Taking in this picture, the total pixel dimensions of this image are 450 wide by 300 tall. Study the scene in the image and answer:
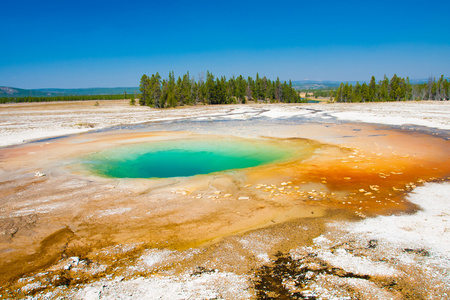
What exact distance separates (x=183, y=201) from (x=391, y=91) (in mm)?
88696

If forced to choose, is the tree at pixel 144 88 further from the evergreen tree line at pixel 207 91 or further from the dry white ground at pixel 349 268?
the dry white ground at pixel 349 268

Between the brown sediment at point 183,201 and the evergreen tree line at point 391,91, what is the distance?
7807 centimetres

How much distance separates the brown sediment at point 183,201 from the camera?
521 cm

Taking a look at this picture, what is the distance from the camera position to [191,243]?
5.10m

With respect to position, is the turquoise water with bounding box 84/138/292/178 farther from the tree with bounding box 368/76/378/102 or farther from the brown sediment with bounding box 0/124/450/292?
the tree with bounding box 368/76/378/102

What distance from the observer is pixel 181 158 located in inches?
504

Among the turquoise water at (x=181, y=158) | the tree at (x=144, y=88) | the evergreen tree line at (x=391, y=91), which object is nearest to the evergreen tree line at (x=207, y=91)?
the tree at (x=144, y=88)

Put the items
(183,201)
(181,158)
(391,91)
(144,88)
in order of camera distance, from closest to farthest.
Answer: (183,201) < (181,158) < (144,88) < (391,91)

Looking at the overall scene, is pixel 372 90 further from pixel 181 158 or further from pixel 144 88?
pixel 181 158

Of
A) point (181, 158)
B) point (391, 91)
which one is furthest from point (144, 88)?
point (391, 91)

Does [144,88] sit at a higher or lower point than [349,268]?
higher

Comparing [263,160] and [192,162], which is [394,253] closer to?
[263,160]

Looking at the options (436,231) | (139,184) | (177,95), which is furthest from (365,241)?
(177,95)

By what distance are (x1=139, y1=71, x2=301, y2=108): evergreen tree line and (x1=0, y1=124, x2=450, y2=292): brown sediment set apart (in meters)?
48.8
